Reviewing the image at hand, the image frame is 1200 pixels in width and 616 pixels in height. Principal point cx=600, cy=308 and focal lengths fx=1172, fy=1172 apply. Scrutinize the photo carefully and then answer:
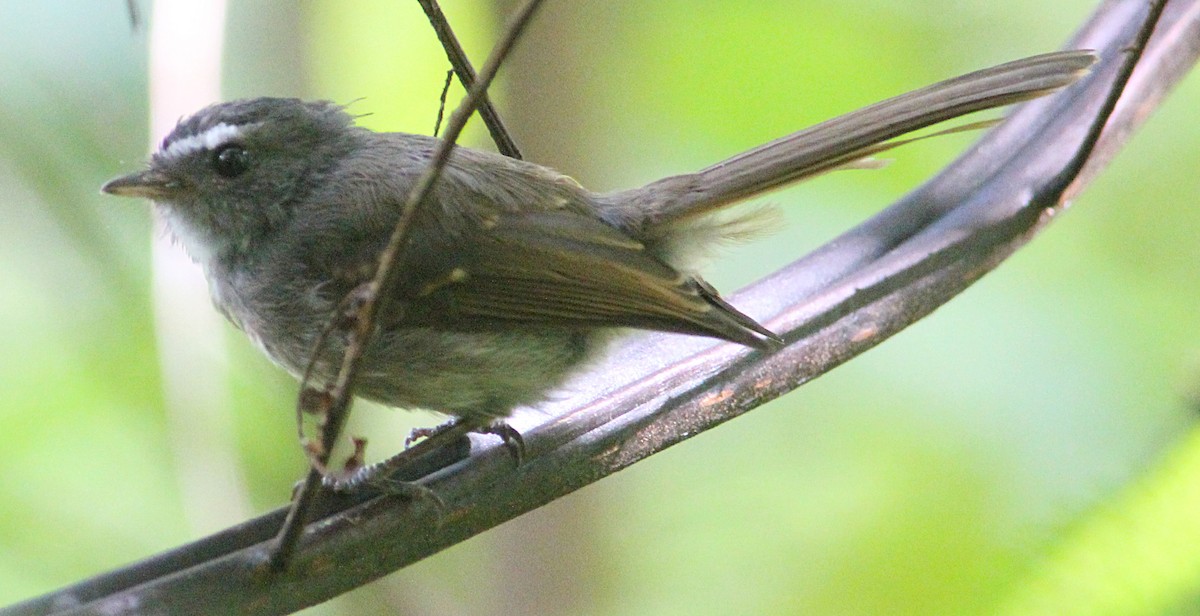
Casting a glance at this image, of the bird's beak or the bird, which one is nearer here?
the bird

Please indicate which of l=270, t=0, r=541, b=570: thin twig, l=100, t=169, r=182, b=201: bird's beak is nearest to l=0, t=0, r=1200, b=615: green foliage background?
l=100, t=169, r=182, b=201: bird's beak

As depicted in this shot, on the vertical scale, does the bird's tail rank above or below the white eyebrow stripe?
above

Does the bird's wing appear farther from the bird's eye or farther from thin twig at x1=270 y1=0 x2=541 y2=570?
thin twig at x1=270 y1=0 x2=541 y2=570

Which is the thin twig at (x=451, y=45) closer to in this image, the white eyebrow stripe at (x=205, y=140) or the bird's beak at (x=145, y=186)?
the white eyebrow stripe at (x=205, y=140)

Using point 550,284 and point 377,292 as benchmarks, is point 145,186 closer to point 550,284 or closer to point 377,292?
point 550,284

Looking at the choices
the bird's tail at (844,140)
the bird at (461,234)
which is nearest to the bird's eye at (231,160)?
the bird at (461,234)

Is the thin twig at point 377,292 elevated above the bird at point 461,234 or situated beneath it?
elevated above

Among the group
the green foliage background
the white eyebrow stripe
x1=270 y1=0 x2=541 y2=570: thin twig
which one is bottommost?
the green foliage background

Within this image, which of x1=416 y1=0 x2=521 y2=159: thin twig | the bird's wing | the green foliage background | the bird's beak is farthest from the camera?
the green foliage background
